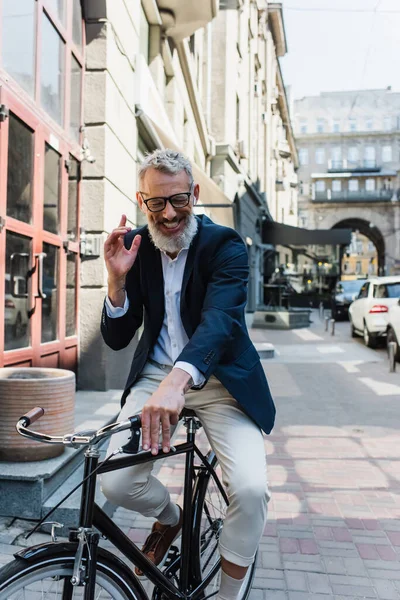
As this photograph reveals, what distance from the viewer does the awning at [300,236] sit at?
3183cm

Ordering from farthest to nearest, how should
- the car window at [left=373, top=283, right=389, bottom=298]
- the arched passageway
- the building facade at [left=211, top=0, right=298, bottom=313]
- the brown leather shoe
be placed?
the arched passageway < the building facade at [left=211, top=0, right=298, bottom=313] < the car window at [left=373, top=283, right=389, bottom=298] < the brown leather shoe

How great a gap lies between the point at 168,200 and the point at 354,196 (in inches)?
2724

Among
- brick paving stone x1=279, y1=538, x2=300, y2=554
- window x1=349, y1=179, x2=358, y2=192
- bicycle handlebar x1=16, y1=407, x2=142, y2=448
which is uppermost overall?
window x1=349, y1=179, x2=358, y2=192

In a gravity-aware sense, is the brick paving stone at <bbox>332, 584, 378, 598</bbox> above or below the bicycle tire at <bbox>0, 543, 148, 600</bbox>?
below

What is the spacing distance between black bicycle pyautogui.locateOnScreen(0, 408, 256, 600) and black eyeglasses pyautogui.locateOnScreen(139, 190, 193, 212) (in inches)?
33.9

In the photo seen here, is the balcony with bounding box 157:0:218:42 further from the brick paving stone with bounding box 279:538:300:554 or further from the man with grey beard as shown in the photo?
the brick paving stone with bounding box 279:538:300:554

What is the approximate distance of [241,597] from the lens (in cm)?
249

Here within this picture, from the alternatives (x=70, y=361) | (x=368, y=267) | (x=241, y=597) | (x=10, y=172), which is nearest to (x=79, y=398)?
(x=70, y=361)

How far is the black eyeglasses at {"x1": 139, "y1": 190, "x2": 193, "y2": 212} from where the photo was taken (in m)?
2.20

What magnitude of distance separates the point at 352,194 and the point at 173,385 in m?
70.6

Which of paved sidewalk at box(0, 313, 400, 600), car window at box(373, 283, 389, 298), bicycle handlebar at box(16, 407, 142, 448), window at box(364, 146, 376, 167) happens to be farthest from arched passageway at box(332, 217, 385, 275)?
bicycle handlebar at box(16, 407, 142, 448)

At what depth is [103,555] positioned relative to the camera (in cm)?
180

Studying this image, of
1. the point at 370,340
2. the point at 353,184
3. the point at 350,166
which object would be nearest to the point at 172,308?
the point at 370,340

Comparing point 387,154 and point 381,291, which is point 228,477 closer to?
point 381,291
